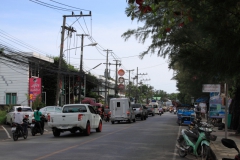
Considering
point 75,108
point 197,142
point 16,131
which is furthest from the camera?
point 75,108

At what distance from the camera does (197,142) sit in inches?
467

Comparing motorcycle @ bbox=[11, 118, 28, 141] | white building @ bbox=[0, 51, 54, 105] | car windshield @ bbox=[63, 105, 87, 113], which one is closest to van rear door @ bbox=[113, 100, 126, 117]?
white building @ bbox=[0, 51, 54, 105]

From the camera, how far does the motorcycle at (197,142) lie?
11438 millimetres

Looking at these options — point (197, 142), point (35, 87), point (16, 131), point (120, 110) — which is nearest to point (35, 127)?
point (16, 131)

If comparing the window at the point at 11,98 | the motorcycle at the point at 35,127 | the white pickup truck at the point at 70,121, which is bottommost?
the motorcycle at the point at 35,127

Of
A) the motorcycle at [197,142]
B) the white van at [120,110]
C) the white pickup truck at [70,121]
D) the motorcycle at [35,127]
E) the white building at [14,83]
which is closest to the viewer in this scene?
the motorcycle at [197,142]

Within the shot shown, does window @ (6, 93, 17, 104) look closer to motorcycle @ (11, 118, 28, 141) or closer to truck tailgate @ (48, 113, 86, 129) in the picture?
truck tailgate @ (48, 113, 86, 129)

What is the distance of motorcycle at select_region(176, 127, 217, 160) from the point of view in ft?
37.5

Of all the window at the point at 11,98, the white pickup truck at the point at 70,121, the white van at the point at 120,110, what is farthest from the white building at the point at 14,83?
the white pickup truck at the point at 70,121

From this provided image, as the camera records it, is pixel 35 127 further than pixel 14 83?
No

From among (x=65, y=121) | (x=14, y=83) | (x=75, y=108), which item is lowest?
(x=65, y=121)

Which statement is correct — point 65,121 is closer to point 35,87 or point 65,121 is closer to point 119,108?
point 35,87

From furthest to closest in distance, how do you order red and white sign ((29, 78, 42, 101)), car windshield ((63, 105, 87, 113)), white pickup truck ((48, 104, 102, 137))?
red and white sign ((29, 78, 42, 101)) < car windshield ((63, 105, 87, 113)) < white pickup truck ((48, 104, 102, 137))

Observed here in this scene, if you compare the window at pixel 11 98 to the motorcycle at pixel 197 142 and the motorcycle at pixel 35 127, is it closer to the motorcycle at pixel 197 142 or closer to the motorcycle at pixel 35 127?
the motorcycle at pixel 35 127
